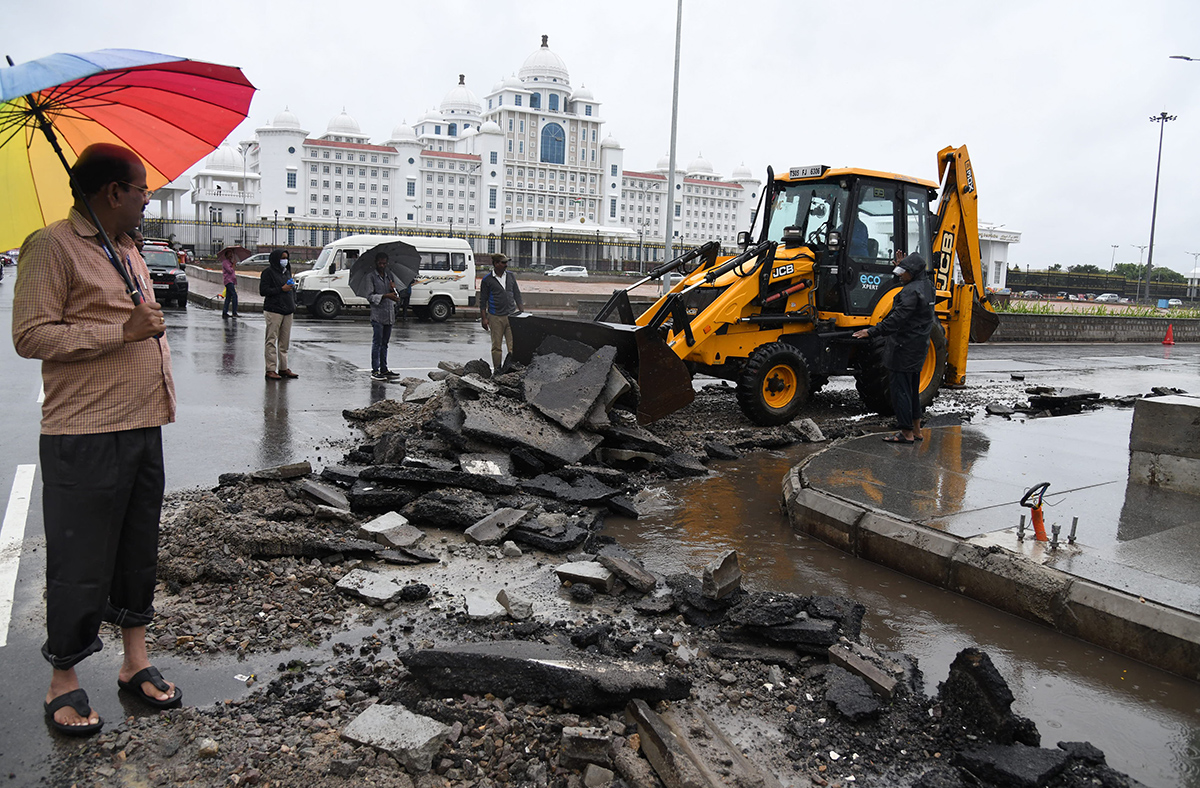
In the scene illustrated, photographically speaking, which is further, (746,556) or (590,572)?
(746,556)

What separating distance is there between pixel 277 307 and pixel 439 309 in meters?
14.7

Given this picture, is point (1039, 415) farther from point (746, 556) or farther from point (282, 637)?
point (282, 637)

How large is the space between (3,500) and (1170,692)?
7.49 m

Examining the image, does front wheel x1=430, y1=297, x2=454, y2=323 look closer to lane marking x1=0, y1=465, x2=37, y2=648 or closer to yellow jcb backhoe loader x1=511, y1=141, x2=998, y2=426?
yellow jcb backhoe loader x1=511, y1=141, x2=998, y2=426

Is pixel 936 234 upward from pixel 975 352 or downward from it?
upward

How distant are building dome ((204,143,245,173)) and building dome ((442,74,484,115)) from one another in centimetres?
3488

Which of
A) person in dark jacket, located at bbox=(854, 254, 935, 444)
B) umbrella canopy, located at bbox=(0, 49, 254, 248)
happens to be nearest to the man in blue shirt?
person in dark jacket, located at bbox=(854, 254, 935, 444)

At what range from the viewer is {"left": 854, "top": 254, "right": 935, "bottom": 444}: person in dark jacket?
27.3 ft

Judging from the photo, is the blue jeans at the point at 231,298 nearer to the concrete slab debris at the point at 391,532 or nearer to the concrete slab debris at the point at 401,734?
the concrete slab debris at the point at 391,532

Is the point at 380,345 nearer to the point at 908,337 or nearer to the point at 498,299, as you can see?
the point at 498,299

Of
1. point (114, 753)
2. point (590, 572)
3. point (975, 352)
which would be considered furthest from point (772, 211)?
point (975, 352)

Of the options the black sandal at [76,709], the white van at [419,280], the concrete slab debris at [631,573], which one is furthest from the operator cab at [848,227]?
the white van at [419,280]

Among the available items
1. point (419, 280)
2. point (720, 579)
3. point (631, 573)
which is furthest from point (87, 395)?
point (419, 280)

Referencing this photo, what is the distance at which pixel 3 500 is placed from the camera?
6.14 metres
